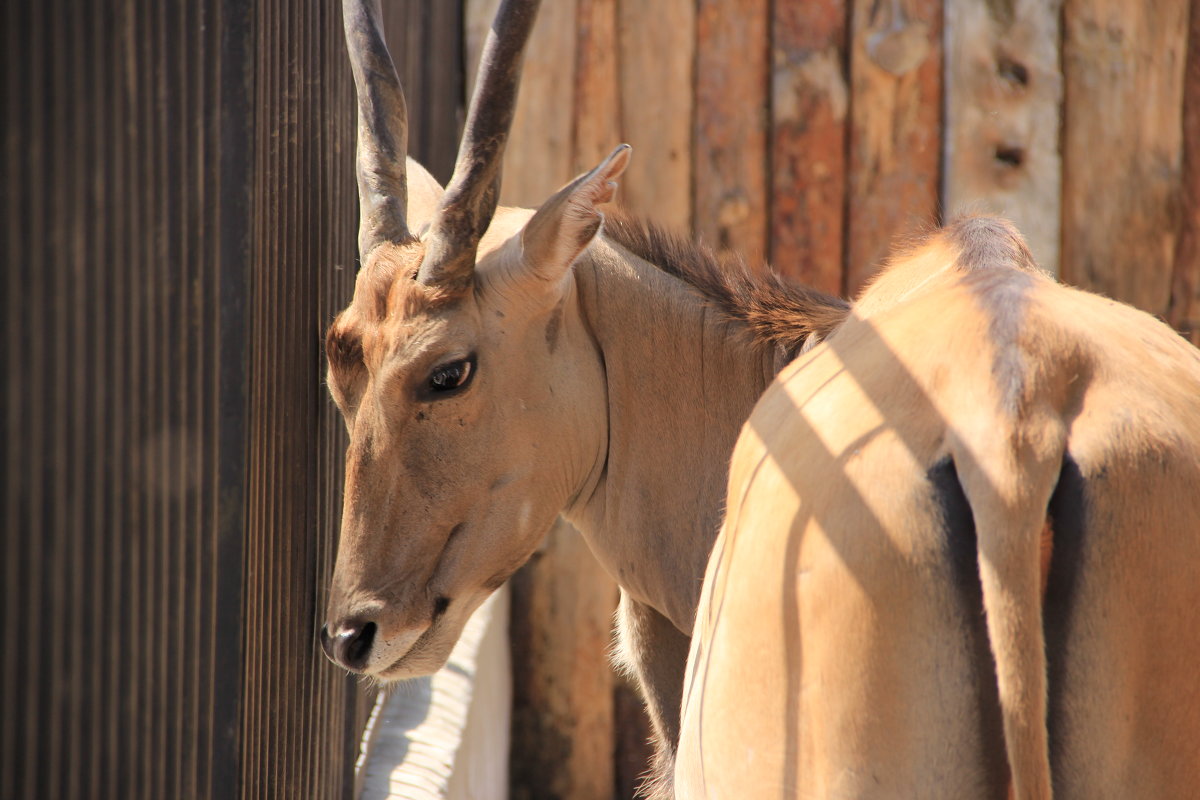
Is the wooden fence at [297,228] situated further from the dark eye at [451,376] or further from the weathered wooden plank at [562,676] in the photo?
the dark eye at [451,376]

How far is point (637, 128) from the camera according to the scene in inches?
196

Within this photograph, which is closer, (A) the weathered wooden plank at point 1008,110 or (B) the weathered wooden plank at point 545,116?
(A) the weathered wooden plank at point 1008,110

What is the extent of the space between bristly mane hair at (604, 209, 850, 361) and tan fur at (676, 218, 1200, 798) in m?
1.18

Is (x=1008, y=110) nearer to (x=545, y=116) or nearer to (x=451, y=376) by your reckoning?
(x=545, y=116)

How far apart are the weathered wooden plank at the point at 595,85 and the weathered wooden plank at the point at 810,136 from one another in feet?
2.22

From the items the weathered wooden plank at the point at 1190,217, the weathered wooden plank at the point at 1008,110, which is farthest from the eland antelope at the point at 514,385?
the weathered wooden plank at the point at 1190,217

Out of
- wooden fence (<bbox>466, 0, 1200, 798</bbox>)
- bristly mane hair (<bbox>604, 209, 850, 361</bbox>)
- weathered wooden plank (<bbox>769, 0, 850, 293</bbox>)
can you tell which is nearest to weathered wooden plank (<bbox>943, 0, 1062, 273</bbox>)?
wooden fence (<bbox>466, 0, 1200, 798</bbox>)

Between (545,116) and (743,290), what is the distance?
2328 millimetres

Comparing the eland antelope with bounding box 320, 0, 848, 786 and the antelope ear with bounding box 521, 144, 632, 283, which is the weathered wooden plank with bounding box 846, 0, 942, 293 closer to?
the eland antelope with bounding box 320, 0, 848, 786

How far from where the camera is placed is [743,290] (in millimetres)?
2936

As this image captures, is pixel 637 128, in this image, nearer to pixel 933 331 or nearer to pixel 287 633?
pixel 287 633

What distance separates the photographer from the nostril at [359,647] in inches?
101

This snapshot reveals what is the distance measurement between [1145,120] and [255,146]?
4.06 meters

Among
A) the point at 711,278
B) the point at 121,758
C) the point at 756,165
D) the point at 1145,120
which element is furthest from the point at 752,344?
the point at 1145,120
